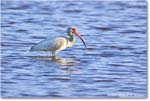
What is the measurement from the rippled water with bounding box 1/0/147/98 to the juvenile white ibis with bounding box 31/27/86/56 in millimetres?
47

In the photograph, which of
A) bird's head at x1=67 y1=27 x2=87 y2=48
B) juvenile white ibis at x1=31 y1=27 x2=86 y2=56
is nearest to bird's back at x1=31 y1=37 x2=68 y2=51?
juvenile white ibis at x1=31 y1=27 x2=86 y2=56

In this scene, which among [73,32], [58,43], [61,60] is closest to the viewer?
[73,32]

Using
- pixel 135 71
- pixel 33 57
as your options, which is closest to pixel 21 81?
pixel 33 57

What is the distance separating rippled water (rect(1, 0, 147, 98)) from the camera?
336 inches

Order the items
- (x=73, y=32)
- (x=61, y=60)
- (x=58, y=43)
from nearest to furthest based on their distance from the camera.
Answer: (x=73, y=32) < (x=61, y=60) < (x=58, y=43)

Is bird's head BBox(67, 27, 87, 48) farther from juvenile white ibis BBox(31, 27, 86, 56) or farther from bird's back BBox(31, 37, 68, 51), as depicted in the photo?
bird's back BBox(31, 37, 68, 51)

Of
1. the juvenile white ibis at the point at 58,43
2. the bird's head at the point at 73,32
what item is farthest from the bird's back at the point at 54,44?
the bird's head at the point at 73,32

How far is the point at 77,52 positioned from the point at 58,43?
25 centimetres

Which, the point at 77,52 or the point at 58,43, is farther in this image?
the point at 58,43

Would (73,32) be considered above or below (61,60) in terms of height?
above

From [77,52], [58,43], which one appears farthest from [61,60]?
[58,43]

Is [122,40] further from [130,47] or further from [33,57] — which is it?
[33,57]

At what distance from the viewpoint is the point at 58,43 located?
919 centimetres

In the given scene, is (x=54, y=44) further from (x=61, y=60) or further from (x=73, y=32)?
(x=73, y=32)
